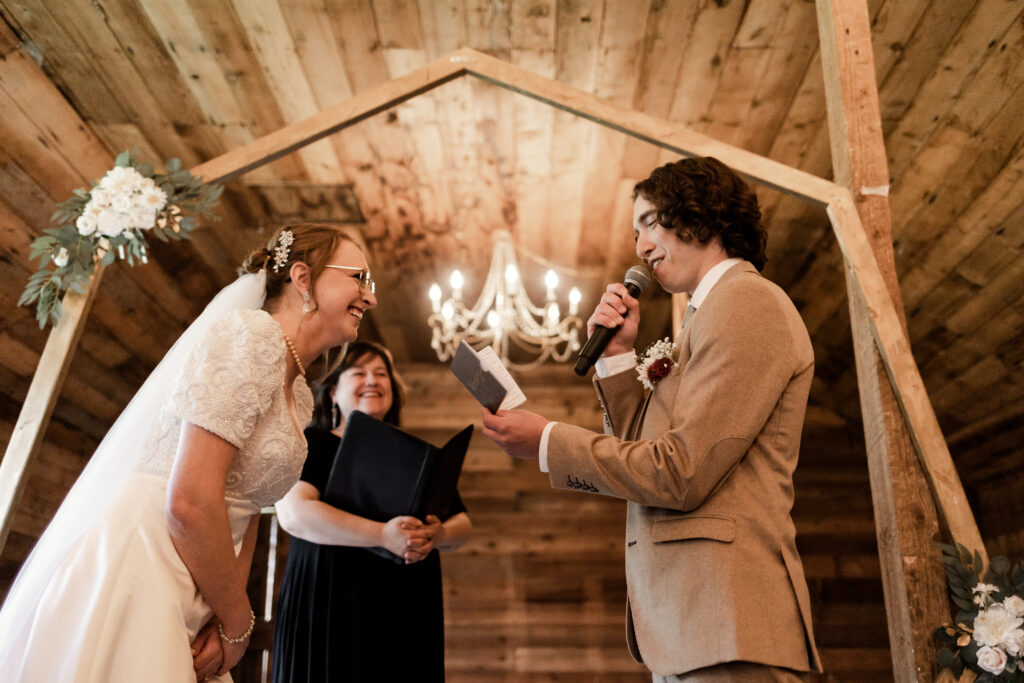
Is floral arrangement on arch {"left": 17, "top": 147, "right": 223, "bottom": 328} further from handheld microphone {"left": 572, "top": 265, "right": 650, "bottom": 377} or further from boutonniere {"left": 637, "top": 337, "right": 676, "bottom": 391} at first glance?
boutonniere {"left": 637, "top": 337, "right": 676, "bottom": 391}

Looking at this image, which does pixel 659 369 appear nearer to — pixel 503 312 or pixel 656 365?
pixel 656 365

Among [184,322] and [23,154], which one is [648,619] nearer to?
[23,154]

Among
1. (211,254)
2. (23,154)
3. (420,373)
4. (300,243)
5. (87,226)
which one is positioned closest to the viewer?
(300,243)

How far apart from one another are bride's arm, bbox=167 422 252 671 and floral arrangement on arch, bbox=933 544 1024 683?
63.5 inches

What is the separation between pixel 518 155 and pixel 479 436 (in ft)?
6.93

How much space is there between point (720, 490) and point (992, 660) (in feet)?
2.90

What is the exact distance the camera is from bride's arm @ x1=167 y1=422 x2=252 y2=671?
153 cm

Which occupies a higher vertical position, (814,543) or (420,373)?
(420,373)

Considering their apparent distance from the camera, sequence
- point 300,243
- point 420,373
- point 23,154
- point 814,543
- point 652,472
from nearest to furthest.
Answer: point 652,472
point 300,243
point 23,154
point 814,543
point 420,373

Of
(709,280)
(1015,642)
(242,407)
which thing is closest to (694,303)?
(709,280)

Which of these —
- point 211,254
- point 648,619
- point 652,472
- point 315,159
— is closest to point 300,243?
point 652,472

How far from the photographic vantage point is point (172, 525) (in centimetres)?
153

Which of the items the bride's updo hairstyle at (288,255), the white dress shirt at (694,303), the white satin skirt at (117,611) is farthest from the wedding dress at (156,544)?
the white dress shirt at (694,303)

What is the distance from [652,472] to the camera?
4.71 feet
